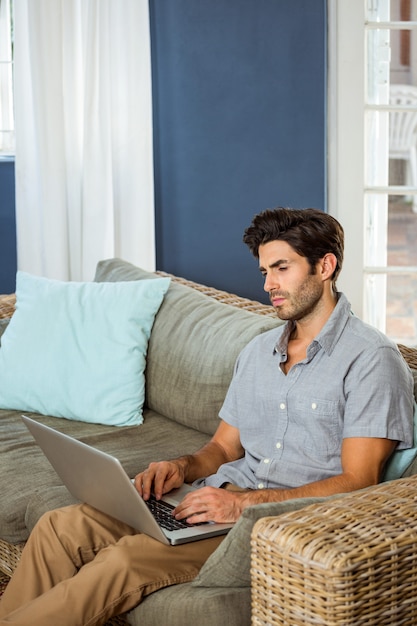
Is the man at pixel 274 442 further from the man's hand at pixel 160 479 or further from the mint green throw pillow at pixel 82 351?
the mint green throw pillow at pixel 82 351

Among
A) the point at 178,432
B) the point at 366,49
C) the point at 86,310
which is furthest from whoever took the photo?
the point at 366,49

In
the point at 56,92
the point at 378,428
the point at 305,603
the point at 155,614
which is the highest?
the point at 56,92

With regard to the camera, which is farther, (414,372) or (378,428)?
(414,372)

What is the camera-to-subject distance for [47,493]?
2.29 metres

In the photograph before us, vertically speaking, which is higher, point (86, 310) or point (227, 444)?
point (86, 310)

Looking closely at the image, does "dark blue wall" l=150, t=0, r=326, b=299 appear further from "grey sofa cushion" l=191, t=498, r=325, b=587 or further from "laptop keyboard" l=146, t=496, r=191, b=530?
"grey sofa cushion" l=191, t=498, r=325, b=587

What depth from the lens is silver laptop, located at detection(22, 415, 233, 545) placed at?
1.72 metres

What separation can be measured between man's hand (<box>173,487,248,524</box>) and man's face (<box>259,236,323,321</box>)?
0.40 meters

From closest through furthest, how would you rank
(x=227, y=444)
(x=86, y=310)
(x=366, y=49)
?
(x=227, y=444) < (x=86, y=310) < (x=366, y=49)

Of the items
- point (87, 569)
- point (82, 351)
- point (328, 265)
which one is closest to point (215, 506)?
point (87, 569)

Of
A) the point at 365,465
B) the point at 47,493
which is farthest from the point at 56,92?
the point at 365,465

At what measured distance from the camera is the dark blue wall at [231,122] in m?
3.81

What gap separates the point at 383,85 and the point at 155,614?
2.67 m

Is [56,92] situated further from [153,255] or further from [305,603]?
[305,603]
